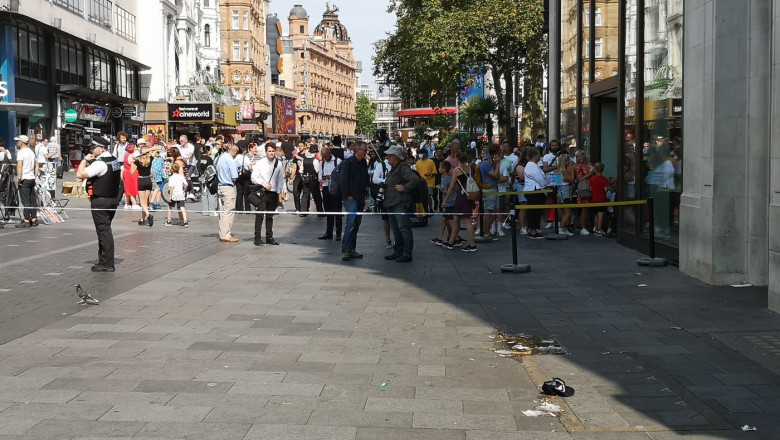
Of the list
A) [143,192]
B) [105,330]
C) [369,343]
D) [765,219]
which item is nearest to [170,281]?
[105,330]

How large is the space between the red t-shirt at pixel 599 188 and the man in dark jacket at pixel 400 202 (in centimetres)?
445

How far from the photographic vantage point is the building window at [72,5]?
135 feet

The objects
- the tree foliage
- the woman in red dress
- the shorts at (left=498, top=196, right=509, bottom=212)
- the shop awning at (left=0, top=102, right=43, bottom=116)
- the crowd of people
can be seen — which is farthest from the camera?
the tree foliage

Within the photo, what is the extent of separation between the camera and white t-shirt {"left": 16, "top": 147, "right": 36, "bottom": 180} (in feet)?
63.9

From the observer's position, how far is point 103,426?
5.48 metres

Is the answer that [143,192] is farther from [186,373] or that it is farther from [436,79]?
[436,79]

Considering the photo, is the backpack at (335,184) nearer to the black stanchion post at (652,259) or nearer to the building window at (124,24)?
the black stanchion post at (652,259)

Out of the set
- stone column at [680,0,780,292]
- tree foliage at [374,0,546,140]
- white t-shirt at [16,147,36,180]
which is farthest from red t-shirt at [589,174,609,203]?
tree foliage at [374,0,546,140]

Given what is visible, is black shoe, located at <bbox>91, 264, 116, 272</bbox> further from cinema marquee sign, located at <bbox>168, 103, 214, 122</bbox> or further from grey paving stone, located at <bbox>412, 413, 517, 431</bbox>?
cinema marquee sign, located at <bbox>168, 103, 214, 122</bbox>

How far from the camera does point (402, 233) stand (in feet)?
47.9

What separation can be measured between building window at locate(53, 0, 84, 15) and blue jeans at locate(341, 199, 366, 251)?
96.3 ft

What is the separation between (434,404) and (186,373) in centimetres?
183

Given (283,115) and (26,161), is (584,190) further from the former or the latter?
(283,115)

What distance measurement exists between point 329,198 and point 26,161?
6020mm
